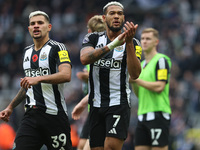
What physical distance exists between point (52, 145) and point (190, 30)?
15334 millimetres

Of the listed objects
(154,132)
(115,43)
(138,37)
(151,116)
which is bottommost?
(154,132)

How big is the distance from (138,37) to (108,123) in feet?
46.0

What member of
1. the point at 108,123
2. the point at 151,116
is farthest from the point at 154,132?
the point at 108,123

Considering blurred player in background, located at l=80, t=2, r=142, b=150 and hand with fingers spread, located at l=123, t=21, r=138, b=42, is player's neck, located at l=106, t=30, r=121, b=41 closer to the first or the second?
blurred player in background, located at l=80, t=2, r=142, b=150

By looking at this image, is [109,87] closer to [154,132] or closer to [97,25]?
[97,25]

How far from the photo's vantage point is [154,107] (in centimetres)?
806

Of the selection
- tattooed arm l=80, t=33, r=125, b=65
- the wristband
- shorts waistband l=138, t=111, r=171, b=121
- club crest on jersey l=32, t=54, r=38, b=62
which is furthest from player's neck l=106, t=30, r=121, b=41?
shorts waistband l=138, t=111, r=171, b=121

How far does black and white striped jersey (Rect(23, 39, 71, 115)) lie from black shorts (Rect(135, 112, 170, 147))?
7.44ft

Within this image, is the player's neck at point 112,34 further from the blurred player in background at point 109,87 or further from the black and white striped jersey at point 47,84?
the black and white striped jersey at point 47,84

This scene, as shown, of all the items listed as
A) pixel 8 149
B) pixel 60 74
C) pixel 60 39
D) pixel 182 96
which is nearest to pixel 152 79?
pixel 60 74

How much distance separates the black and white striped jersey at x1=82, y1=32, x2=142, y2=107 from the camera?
20.8 ft

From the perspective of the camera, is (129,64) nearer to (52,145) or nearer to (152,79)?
(52,145)

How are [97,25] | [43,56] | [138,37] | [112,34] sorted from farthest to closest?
[138,37] < [97,25] < [112,34] < [43,56]

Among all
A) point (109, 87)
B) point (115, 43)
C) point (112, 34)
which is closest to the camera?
point (115, 43)
